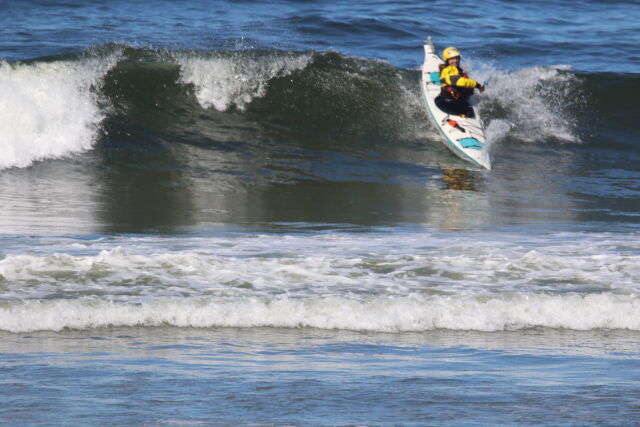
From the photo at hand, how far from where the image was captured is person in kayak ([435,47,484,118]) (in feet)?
40.2

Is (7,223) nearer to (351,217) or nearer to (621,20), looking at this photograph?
(351,217)

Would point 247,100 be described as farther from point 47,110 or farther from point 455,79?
point 455,79

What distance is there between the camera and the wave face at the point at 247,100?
12.1 meters

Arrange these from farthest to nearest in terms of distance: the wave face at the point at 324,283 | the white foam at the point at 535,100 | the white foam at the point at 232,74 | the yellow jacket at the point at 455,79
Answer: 1. the white foam at the point at 535,100
2. the white foam at the point at 232,74
3. the yellow jacket at the point at 455,79
4. the wave face at the point at 324,283

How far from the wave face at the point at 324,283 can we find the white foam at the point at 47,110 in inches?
197

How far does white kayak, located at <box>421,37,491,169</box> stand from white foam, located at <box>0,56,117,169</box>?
4960 mm

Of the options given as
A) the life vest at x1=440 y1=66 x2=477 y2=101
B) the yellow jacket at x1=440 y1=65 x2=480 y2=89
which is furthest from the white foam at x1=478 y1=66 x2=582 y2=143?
the yellow jacket at x1=440 y1=65 x2=480 y2=89

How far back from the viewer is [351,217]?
26.5 feet

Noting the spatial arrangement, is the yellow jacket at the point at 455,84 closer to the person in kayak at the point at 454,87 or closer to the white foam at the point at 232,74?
the person in kayak at the point at 454,87

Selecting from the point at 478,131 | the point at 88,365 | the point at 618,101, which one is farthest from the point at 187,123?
the point at 88,365

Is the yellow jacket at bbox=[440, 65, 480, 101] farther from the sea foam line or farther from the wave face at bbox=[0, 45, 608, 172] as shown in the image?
the sea foam line

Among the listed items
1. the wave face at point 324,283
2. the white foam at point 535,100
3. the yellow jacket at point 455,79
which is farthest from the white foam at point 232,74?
the wave face at point 324,283

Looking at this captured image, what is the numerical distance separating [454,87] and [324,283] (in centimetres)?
757

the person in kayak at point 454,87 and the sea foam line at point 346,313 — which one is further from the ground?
the person in kayak at point 454,87
